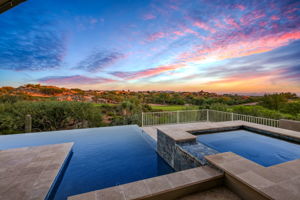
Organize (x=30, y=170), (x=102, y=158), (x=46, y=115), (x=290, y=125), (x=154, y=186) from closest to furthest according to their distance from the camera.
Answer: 1. (x=154, y=186)
2. (x=30, y=170)
3. (x=102, y=158)
4. (x=290, y=125)
5. (x=46, y=115)

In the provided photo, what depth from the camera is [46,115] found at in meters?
6.73

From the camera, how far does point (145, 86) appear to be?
35.7 ft

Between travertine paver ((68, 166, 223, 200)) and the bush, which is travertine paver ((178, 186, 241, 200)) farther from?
the bush

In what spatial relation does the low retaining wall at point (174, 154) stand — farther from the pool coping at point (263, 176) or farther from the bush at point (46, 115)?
the bush at point (46, 115)

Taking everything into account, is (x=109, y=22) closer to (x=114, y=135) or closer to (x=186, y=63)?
(x=186, y=63)

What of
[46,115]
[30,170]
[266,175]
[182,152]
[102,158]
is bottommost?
[102,158]

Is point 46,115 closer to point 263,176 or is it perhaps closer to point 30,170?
point 30,170

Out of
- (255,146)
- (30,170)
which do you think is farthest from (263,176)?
(30,170)

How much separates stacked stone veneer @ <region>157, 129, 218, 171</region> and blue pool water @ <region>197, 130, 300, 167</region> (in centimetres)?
111

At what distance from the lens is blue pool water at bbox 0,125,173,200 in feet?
8.59

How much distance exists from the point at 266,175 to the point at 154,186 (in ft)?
4.69

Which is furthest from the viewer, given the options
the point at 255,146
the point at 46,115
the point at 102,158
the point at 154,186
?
the point at 46,115

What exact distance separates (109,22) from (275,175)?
703 cm

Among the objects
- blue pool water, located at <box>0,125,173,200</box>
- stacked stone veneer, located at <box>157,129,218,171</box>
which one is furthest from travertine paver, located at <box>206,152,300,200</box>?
blue pool water, located at <box>0,125,173,200</box>
